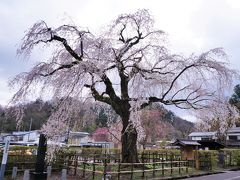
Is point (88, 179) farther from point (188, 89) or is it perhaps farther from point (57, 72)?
point (188, 89)

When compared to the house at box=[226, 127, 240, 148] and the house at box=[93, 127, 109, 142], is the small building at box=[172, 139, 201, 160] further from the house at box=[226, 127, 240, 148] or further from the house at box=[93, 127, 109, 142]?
the house at box=[93, 127, 109, 142]

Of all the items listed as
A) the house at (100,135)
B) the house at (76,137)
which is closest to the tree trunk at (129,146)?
the house at (76,137)

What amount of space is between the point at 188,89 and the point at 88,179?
7.38 meters

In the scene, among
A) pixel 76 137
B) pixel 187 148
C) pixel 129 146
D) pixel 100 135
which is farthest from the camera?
pixel 100 135

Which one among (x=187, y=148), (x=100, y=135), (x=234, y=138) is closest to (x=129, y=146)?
(x=187, y=148)

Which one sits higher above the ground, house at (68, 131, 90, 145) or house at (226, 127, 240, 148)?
house at (226, 127, 240, 148)

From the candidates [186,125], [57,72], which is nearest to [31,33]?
[57,72]

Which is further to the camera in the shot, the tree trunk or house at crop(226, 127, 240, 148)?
house at crop(226, 127, 240, 148)

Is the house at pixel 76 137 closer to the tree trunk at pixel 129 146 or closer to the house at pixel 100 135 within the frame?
the house at pixel 100 135

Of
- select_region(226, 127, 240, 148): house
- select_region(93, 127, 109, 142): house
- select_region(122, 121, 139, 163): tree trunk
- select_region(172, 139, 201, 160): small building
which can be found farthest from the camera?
select_region(93, 127, 109, 142): house

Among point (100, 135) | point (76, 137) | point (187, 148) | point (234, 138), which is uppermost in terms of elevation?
point (234, 138)

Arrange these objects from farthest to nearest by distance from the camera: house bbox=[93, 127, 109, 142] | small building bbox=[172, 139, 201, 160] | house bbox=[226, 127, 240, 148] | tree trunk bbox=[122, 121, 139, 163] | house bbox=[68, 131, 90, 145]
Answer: house bbox=[93, 127, 109, 142] < house bbox=[226, 127, 240, 148] < small building bbox=[172, 139, 201, 160] < tree trunk bbox=[122, 121, 139, 163] < house bbox=[68, 131, 90, 145]

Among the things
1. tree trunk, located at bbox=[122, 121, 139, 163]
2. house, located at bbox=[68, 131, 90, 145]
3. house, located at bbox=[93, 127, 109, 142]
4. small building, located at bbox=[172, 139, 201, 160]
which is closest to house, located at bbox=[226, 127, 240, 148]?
house, located at bbox=[93, 127, 109, 142]

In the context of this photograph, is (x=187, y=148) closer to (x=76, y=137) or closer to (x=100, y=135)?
(x=76, y=137)
